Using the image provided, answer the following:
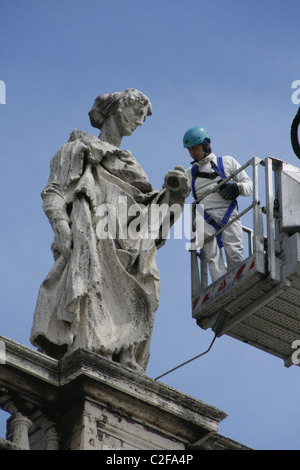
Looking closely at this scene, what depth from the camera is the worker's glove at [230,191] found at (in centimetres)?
1953

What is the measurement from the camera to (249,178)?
19.7 meters

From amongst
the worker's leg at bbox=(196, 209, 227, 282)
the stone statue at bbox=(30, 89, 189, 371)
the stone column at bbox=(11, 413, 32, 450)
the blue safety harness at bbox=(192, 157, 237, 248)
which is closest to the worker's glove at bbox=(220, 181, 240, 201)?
the blue safety harness at bbox=(192, 157, 237, 248)

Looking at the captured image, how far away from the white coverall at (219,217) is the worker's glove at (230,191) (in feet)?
0.18

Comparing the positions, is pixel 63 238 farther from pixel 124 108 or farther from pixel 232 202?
pixel 232 202

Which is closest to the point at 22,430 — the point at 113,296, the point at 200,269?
the point at 113,296

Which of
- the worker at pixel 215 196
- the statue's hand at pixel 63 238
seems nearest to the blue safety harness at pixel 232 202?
the worker at pixel 215 196

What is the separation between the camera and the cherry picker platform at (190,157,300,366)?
1842cm

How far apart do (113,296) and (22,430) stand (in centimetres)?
214

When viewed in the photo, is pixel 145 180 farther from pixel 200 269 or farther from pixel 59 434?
pixel 59 434

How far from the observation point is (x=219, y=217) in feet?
64.5

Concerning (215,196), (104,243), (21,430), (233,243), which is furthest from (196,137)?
(21,430)

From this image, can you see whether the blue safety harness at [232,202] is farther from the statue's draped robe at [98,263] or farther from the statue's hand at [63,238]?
the statue's hand at [63,238]

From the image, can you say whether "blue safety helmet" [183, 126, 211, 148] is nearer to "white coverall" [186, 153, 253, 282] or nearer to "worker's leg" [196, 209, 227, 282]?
"white coverall" [186, 153, 253, 282]

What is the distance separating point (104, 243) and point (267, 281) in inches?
94.5
